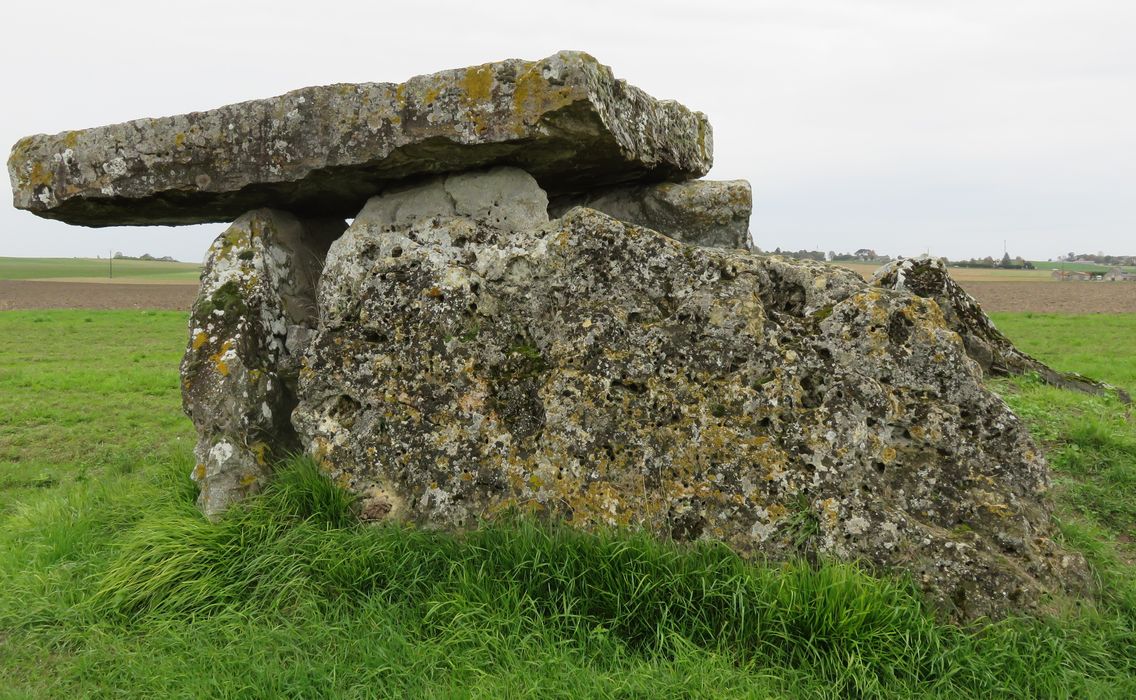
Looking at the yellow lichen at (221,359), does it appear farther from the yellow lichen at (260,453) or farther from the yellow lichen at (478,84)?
the yellow lichen at (478,84)

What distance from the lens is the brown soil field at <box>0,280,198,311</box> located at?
3120 centimetres

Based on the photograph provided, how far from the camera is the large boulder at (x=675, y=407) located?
159 inches

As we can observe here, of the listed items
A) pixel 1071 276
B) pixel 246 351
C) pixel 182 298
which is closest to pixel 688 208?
pixel 246 351

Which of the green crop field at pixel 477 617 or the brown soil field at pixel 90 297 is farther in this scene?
the brown soil field at pixel 90 297

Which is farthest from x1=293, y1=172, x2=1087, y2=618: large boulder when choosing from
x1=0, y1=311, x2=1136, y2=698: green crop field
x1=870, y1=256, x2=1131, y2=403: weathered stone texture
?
x1=870, y1=256, x2=1131, y2=403: weathered stone texture

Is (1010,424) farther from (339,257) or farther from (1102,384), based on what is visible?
(1102,384)

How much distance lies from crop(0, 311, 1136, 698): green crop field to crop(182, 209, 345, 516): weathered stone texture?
0.36 metres

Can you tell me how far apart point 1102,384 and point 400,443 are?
27.2 ft

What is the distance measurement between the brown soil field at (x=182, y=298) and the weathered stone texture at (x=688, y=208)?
23.8 meters

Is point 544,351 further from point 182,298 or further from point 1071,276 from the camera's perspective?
point 1071,276

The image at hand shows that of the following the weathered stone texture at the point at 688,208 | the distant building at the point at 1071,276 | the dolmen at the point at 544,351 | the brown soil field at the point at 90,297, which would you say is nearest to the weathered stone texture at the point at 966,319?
the weathered stone texture at the point at 688,208

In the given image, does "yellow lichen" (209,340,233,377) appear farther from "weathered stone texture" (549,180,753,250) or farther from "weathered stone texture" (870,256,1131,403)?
"weathered stone texture" (870,256,1131,403)

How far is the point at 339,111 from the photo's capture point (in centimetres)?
505

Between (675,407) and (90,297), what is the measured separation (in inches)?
1535
